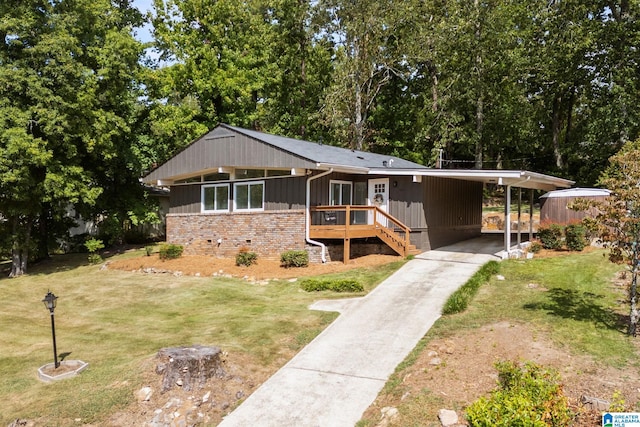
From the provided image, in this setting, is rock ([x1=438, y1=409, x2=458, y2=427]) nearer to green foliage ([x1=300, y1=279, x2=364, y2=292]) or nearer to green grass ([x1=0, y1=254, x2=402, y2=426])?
green grass ([x1=0, y1=254, x2=402, y2=426])

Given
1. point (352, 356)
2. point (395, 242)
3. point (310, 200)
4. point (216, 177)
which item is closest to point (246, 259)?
point (310, 200)

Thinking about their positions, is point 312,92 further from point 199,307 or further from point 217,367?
point 217,367

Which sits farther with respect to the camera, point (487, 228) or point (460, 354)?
point (487, 228)

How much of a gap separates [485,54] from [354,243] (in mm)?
21068

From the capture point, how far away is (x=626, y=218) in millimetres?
7895

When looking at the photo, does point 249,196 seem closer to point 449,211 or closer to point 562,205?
point 449,211

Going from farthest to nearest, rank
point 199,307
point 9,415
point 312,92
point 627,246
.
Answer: point 312,92
point 199,307
point 627,246
point 9,415

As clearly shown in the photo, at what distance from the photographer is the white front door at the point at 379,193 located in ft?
58.5

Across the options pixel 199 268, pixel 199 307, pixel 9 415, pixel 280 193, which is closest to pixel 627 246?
pixel 199 307

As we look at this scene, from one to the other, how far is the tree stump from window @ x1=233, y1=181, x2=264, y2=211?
11.0m

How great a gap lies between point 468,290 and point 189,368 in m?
7.32

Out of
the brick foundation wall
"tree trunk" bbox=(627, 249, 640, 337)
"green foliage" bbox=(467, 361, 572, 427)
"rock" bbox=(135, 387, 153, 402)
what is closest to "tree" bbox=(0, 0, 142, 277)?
the brick foundation wall

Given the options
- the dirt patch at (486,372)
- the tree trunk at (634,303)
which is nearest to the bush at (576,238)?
the tree trunk at (634,303)

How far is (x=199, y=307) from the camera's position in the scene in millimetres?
11922
